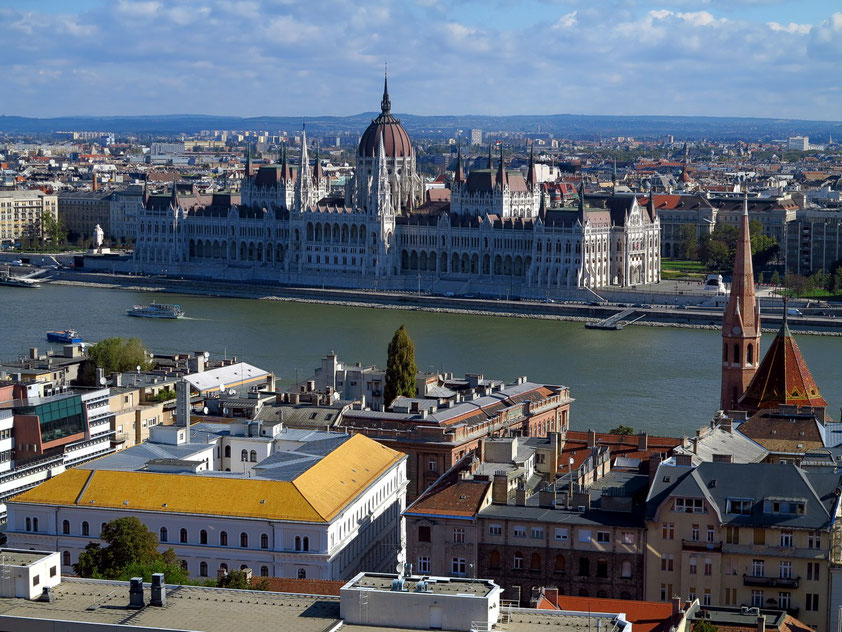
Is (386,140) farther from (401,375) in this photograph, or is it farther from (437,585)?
(437,585)

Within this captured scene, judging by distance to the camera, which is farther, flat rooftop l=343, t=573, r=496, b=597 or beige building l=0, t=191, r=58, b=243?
beige building l=0, t=191, r=58, b=243

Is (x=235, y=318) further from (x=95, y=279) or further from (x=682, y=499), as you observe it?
(x=682, y=499)

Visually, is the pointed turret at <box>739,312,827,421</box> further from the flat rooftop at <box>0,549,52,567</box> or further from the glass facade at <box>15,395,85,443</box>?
the flat rooftop at <box>0,549,52,567</box>

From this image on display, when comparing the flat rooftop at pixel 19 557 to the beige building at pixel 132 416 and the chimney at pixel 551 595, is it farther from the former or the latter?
the beige building at pixel 132 416

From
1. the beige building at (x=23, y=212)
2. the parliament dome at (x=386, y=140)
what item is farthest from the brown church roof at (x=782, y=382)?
the beige building at (x=23, y=212)

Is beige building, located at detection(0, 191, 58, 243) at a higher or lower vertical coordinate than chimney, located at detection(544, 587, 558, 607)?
lower

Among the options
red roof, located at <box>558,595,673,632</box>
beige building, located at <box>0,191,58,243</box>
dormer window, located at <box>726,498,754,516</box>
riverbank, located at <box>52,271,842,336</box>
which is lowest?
riverbank, located at <box>52,271,842,336</box>

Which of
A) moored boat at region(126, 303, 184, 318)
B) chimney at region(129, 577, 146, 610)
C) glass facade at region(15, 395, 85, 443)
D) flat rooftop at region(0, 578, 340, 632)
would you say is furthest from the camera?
moored boat at region(126, 303, 184, 318)

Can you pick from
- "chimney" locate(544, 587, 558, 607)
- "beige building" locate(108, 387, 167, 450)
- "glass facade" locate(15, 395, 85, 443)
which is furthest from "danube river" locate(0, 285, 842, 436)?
"chimney" locate(544, 587, 558, 607)

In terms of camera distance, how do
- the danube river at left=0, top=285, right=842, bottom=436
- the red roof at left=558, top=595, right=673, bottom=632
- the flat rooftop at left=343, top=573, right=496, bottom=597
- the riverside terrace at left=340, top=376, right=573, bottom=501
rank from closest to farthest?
the flat rooftop at left=343, top=573, right=496, bottom=597 → the red roof at left=558, top=595, right=673, bottom=632 → the riverside terrace at left=340, top=376, right=573, bottom=501 → the danube river at left=0, top=285, right=842, bottom=436
